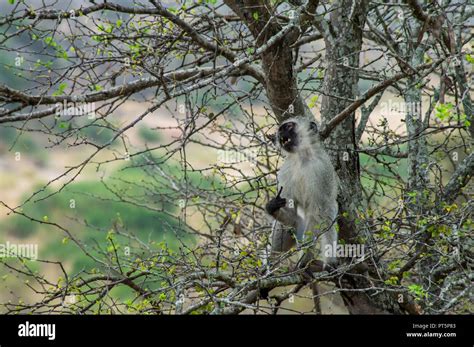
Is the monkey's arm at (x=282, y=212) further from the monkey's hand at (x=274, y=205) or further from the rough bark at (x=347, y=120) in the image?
the rough bark at (x=347, y=120)

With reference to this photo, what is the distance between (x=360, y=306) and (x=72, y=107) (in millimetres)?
3648

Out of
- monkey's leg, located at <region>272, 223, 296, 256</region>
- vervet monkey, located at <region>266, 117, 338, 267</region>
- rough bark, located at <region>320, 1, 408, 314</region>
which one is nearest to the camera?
rough bark, located at <region>320, 1, 408, 314</region>

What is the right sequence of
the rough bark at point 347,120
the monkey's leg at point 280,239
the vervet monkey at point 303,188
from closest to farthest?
the rough bark at point 347,120 < the vervet monkey at point 303,188 < the monkey's leg at point 280,239

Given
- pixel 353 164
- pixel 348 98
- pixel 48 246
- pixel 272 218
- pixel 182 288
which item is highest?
pixel 48 246

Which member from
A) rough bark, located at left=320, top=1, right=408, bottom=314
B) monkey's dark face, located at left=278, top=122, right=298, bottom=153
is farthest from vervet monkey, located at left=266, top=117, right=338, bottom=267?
rough bark, located at left=320, top=1, right=408, bottom=314

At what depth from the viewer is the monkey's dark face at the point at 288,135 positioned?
6870 mm

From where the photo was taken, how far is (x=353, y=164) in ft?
22.6

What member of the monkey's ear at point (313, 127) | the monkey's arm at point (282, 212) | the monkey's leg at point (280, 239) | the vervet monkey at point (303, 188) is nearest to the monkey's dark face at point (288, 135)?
the vervet monkey at point (303, 188)

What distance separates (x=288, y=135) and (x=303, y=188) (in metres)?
0.65

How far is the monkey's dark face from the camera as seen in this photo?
22.5ft

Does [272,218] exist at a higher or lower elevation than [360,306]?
higher

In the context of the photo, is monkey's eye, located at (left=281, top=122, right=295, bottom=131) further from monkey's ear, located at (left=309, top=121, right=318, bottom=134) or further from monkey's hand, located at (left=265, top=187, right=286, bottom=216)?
monkey's hand, located at (left=265, top=187, right=286, bottom=216)
